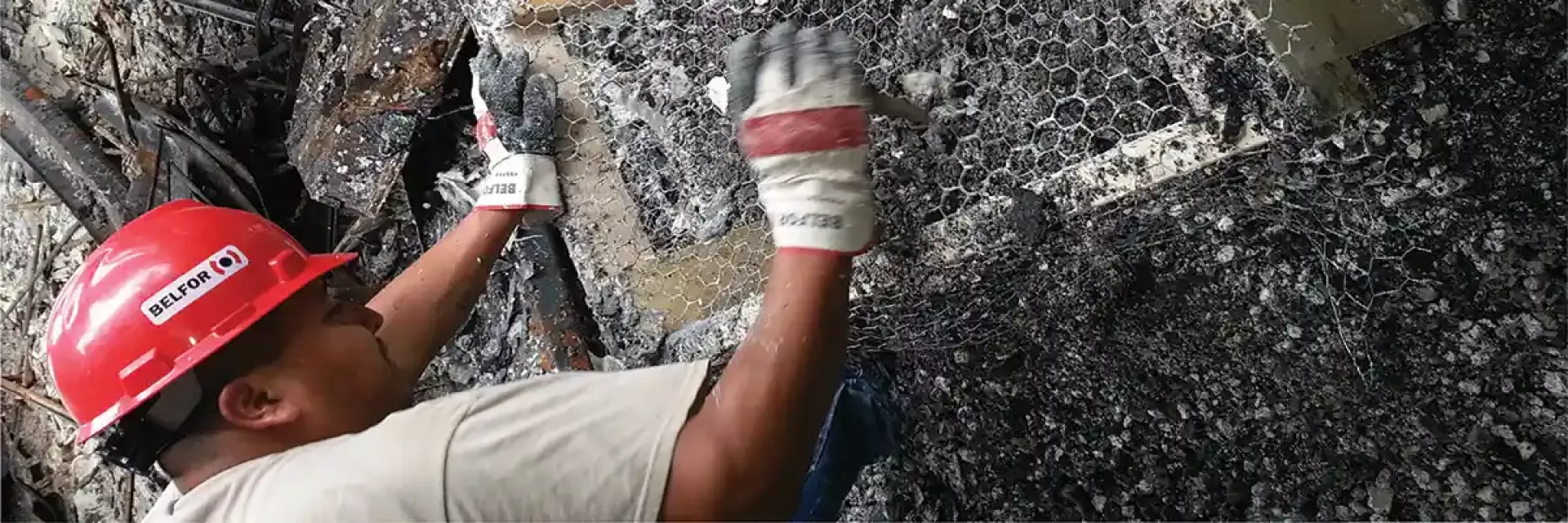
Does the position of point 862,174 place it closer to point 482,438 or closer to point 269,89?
point 482,438

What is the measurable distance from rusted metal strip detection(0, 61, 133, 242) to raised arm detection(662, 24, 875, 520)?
6.58 ft

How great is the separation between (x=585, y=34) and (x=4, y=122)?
1.93 metres

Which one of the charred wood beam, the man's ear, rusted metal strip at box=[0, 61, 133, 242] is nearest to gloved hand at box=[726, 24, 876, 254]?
the man's ear

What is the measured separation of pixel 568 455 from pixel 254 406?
396 millimetres

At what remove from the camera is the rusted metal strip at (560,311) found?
185 cm

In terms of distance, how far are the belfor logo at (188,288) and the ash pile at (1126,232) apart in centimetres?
51

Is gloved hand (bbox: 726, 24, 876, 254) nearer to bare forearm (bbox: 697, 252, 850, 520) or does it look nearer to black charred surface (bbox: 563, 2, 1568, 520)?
bare forearm (bbox: 697, 252, 850, 520)

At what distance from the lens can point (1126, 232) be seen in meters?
1.31

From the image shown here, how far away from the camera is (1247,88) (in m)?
1.14

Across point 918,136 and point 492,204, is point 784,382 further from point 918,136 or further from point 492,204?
point 492,204

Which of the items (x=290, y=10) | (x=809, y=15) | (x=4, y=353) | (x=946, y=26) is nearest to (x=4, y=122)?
(x=4, y=353)

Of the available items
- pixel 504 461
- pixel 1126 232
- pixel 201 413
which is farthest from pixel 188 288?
pixel 1126 232

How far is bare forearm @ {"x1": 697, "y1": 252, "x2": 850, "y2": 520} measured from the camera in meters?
1.02

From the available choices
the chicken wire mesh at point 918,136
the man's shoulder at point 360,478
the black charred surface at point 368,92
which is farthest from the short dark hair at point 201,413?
the black charred surface at point 368,92
